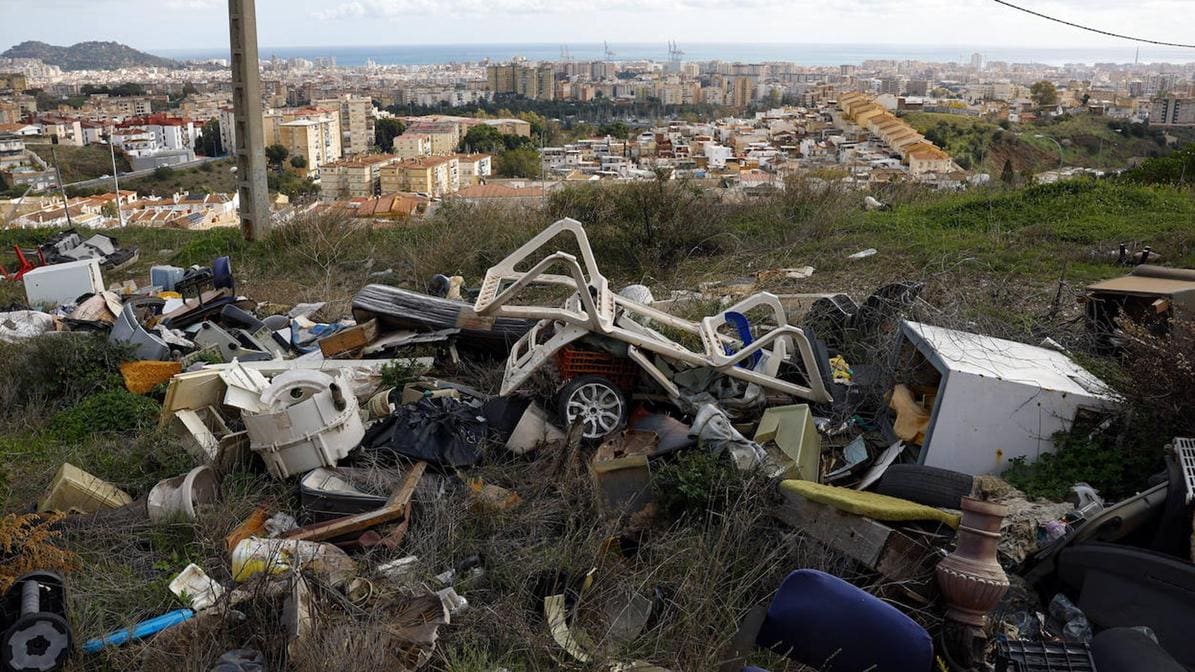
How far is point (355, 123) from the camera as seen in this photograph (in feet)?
213

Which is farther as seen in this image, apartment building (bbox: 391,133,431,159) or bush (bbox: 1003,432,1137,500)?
apartment building (bbox: 391,133,431,159)

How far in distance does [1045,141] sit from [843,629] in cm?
3467

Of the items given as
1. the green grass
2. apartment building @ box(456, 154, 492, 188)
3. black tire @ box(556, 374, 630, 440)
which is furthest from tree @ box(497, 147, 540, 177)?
the green grass

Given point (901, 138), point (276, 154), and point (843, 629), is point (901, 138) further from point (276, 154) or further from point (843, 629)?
point (276, 154)

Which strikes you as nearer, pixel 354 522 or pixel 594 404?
pixel 354 522

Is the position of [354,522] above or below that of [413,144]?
above

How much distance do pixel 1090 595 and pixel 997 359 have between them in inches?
60.5

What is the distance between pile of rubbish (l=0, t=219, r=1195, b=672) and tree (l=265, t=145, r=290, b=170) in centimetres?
3817

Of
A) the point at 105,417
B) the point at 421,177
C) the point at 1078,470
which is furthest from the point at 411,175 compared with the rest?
the point at 1078,470

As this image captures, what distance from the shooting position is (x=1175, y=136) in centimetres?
3450

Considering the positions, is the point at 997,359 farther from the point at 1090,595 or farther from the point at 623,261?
the point at 623,261

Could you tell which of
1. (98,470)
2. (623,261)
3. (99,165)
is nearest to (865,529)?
(98,470)

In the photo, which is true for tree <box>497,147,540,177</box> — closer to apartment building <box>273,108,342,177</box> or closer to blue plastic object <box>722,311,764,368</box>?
blue plastic object <box>722,311,764,368</box>

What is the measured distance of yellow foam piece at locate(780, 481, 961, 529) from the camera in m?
3.24
